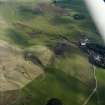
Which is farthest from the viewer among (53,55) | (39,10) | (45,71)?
(39,10)

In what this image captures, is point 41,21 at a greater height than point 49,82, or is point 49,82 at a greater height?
point 41,21

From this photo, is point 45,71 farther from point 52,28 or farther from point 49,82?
point 52,28

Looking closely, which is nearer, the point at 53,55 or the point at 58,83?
the point at 58,83

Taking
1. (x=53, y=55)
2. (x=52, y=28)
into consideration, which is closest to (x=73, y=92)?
(x=53, y=55)

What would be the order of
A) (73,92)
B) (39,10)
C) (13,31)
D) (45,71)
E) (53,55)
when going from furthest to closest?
1. (39,10)
2. (13,31)
3. (53,55)
4. (45,71)
5. (73,92)

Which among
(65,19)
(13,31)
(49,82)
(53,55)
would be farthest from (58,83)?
(65,19)

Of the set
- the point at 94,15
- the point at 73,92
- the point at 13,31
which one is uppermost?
the point at 94,15
